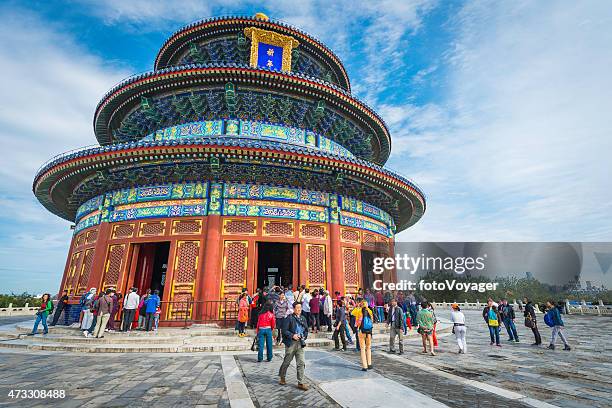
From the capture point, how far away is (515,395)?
16.4ft

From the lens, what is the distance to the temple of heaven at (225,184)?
41.2 feet

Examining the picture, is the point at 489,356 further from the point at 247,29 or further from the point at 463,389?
the point at 247,29

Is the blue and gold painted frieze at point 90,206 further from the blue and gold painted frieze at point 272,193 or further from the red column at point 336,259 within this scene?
the red column at point 336,259

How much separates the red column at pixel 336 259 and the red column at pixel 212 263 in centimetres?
491

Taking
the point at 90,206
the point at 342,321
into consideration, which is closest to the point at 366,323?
the point at 342,321

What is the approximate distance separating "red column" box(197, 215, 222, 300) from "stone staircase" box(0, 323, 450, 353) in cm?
133

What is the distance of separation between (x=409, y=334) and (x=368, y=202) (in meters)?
6.95

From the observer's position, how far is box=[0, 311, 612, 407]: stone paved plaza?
464cm

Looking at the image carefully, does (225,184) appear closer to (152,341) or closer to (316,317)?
(152,341)

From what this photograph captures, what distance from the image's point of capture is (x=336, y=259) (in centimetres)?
1394

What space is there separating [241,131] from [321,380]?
12.8 metres

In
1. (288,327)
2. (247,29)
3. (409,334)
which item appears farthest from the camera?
Answer: (247,29)

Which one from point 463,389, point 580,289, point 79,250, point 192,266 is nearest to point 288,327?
point 463,389

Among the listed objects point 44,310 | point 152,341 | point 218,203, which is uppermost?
point 218,203
